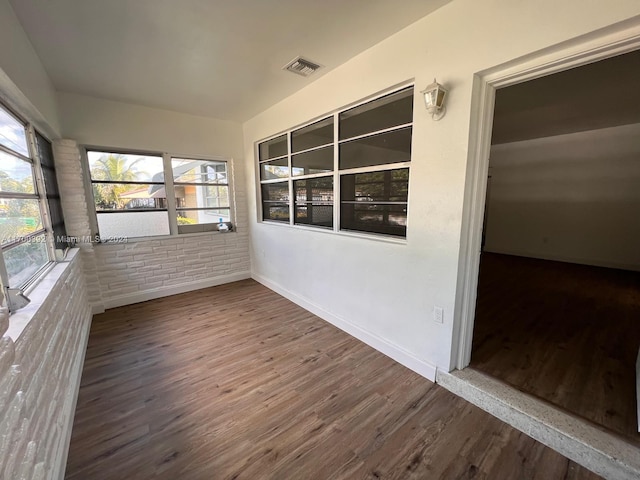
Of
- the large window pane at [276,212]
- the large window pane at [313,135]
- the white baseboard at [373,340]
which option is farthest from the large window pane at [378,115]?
the white baseboard at [373,340]

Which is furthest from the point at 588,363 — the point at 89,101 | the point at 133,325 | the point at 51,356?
the point at 89,101

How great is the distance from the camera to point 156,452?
59.9 inches

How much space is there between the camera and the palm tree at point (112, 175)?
3424 mm

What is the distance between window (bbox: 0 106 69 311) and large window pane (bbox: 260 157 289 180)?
2406mm

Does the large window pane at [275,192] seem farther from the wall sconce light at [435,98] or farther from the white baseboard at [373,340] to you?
the wall sconce light at [435,98]

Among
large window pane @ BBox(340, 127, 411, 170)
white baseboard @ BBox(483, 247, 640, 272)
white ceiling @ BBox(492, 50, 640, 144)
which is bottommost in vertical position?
white baseboard @ BBox(483, 247, 640, 272)

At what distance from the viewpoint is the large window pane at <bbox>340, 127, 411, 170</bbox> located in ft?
7.01

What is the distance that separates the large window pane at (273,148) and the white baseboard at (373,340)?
1.98 metres

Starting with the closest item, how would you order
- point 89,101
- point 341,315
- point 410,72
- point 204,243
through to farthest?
1. point 410,72
2. point 341,315
3. point 89,101
4. point 204,243

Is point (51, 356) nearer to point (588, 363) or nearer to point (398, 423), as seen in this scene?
point (398, 423)

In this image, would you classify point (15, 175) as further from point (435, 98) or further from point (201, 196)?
point (435, 98)

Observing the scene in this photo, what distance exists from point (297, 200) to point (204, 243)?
1.85 metres

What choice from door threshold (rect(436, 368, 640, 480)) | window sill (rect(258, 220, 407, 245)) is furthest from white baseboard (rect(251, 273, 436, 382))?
window sill (rect(258, 220, 407, 245))

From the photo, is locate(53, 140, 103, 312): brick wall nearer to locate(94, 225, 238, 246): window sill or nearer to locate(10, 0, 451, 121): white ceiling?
locate(94, 225, 238, 246): window sill
